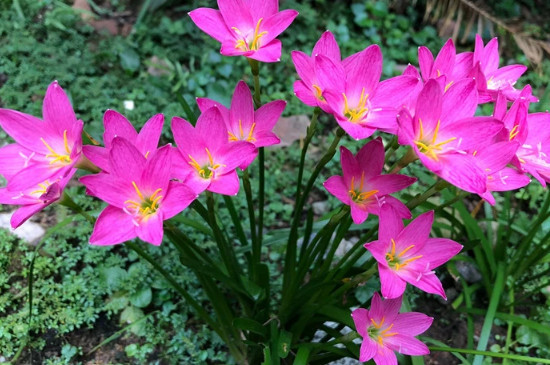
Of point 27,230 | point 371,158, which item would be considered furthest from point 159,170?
point 27,230

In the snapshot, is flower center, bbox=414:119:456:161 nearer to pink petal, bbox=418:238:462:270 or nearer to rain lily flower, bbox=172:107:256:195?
pink petal, bbox=418:238:462:270

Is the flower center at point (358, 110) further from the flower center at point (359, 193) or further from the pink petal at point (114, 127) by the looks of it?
the pink petal at point (114, 127)

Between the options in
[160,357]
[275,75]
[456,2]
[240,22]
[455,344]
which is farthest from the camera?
[456,2]

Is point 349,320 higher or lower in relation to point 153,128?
lower

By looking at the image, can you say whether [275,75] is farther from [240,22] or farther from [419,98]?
[419,98]

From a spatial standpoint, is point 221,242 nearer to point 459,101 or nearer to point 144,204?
point 144,204

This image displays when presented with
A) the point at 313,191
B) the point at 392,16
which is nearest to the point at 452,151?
the point at 313,191

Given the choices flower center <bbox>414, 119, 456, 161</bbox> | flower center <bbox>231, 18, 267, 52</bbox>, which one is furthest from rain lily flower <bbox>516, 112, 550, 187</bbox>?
flower center <bbox>231, 18, 267, 52</bbox>
